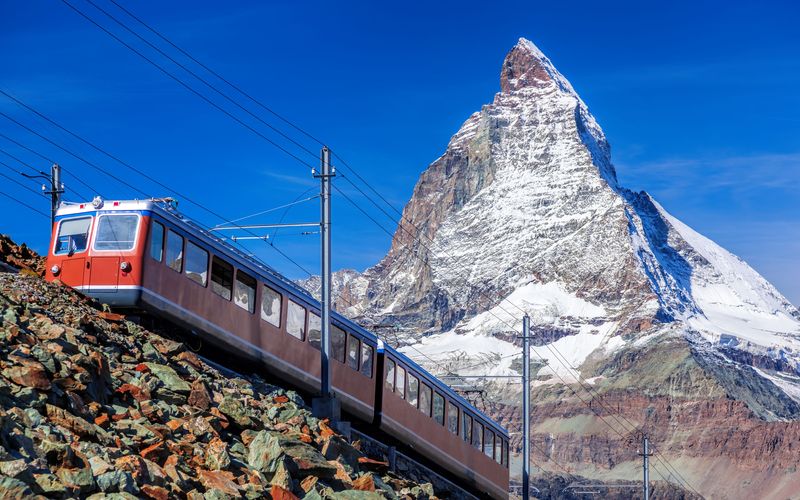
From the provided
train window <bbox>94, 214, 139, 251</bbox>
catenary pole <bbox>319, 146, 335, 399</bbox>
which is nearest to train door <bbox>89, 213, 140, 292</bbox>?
train window <bbox>94, 214, 139, 251</bbox>

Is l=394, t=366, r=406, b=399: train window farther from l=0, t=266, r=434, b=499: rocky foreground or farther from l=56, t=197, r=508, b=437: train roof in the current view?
l=0, t=266, r=434, b=499: rocky foreground

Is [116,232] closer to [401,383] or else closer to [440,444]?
[401,383]

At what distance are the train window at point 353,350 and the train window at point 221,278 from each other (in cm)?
668

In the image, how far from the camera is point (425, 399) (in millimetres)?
39906

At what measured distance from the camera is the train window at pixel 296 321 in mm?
30934

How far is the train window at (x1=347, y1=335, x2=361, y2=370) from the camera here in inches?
1357

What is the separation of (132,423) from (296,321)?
40.8ft

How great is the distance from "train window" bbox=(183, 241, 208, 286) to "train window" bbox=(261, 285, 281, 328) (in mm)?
2578

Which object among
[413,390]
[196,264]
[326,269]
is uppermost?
[326,269]

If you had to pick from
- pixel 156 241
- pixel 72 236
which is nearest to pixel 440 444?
pixel 156 241

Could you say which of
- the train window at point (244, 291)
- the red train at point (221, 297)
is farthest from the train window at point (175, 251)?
the train window at point (244, 291)

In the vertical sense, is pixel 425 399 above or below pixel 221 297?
above

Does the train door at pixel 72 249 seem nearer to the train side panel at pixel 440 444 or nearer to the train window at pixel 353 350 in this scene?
the train window at pixel 353 350

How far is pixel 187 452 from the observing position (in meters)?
19.3
